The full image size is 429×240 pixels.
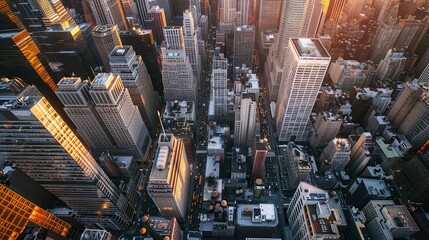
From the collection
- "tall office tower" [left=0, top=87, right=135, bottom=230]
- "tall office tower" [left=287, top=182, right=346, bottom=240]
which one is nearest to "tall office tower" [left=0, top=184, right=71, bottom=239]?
"tall office tower" [left=0, top=87, right=135, bottom=230]

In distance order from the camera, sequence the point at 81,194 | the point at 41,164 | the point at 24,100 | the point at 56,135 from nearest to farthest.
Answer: the point at 24,100, the point at 56,135, the point at 41,164, the point at 81,194

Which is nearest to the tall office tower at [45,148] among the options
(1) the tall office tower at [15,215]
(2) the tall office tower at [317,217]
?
(1) the tall office tower at [15,215]

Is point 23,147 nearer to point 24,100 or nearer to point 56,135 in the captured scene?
point 56,135

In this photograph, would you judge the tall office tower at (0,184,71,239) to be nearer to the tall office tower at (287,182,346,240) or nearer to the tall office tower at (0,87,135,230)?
the tall office tower at (0,87,135,230)

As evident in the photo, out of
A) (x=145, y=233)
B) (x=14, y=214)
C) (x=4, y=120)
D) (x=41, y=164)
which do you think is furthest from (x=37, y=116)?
(x=145, y=233)

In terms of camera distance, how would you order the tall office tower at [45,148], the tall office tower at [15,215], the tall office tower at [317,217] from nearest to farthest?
the tall office tower at [45,148]
the tall office tower at [15,215]
the tall office tower at [317,217]

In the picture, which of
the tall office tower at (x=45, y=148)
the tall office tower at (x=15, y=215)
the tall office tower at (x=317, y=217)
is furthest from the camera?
the tall office tower at (x=317, y=217)

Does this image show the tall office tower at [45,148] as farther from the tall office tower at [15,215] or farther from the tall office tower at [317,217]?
the tall office tower at [317,217]
